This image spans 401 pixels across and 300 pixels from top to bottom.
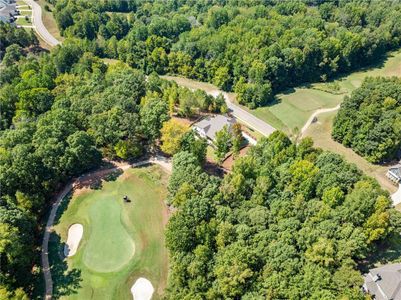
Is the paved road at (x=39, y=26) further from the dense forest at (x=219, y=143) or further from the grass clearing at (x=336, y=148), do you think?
the grass clearing at (x=336, y=148)

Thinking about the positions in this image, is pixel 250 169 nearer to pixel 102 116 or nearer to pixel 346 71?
pixel 102 116

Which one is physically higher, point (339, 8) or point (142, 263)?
point (339, 8)

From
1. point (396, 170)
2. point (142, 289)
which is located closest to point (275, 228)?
point (142, 289)

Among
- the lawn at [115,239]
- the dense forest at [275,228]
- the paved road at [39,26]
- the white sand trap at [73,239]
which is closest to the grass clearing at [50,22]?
the paved road at [39,26]

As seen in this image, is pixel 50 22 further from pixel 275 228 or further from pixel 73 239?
pixel 275 228

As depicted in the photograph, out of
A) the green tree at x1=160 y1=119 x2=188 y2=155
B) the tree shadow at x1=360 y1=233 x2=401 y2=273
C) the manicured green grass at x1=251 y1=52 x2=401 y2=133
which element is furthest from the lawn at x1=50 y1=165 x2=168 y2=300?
the manicured green grass at x1=251 y1=52 x2=401 y2=133

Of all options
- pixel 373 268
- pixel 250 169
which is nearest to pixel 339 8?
pixel 250 169

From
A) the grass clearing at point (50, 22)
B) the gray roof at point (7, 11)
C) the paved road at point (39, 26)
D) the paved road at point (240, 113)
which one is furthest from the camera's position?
the grass clearing at point (50, 22)

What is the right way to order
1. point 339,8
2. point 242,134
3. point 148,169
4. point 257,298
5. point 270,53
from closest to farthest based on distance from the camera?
point 257,298, point 148,169, point 242,134, point 270,53, point 339,8
